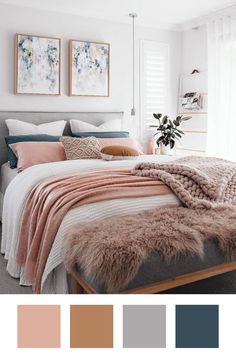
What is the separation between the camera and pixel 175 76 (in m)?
5.48

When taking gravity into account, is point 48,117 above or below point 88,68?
below

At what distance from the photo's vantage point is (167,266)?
1942 millimetres

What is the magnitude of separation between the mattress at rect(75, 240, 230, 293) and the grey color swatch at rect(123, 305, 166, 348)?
13.2 inches

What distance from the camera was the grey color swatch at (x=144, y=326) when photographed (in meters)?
1.38

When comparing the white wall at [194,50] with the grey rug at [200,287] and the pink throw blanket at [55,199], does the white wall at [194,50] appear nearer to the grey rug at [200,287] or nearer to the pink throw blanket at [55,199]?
the pink throw blanket at [55,199]

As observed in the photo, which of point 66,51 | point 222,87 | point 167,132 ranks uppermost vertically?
point 66,51

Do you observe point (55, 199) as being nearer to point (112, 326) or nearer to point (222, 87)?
point (112, 326)

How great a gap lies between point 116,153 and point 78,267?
1880 mm

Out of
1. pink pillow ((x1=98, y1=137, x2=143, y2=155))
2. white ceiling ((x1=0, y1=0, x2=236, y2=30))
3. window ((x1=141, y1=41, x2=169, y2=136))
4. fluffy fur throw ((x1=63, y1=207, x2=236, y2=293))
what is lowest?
fluffy fur throw ((x1=63, y1=207, x2=236, y2=293))

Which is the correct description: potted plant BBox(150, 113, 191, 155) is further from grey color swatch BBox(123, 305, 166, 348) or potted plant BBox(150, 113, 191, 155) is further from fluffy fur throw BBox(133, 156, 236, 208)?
grey color swatch BBox(123, 305, 166, 348)

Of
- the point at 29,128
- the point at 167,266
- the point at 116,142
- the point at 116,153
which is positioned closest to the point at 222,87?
the point at 116,142

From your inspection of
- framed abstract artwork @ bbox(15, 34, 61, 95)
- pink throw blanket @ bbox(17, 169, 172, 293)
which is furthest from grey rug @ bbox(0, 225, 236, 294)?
framed abstract artwork @ bbox(15, 34, 61, 95)

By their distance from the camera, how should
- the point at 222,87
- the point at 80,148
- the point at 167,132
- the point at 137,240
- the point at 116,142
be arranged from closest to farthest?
the point at 137,240 → the point at 80,148 → the point at 116,142 → the point at 222,87 → the point at 167,132

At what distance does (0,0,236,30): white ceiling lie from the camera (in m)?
4.32
